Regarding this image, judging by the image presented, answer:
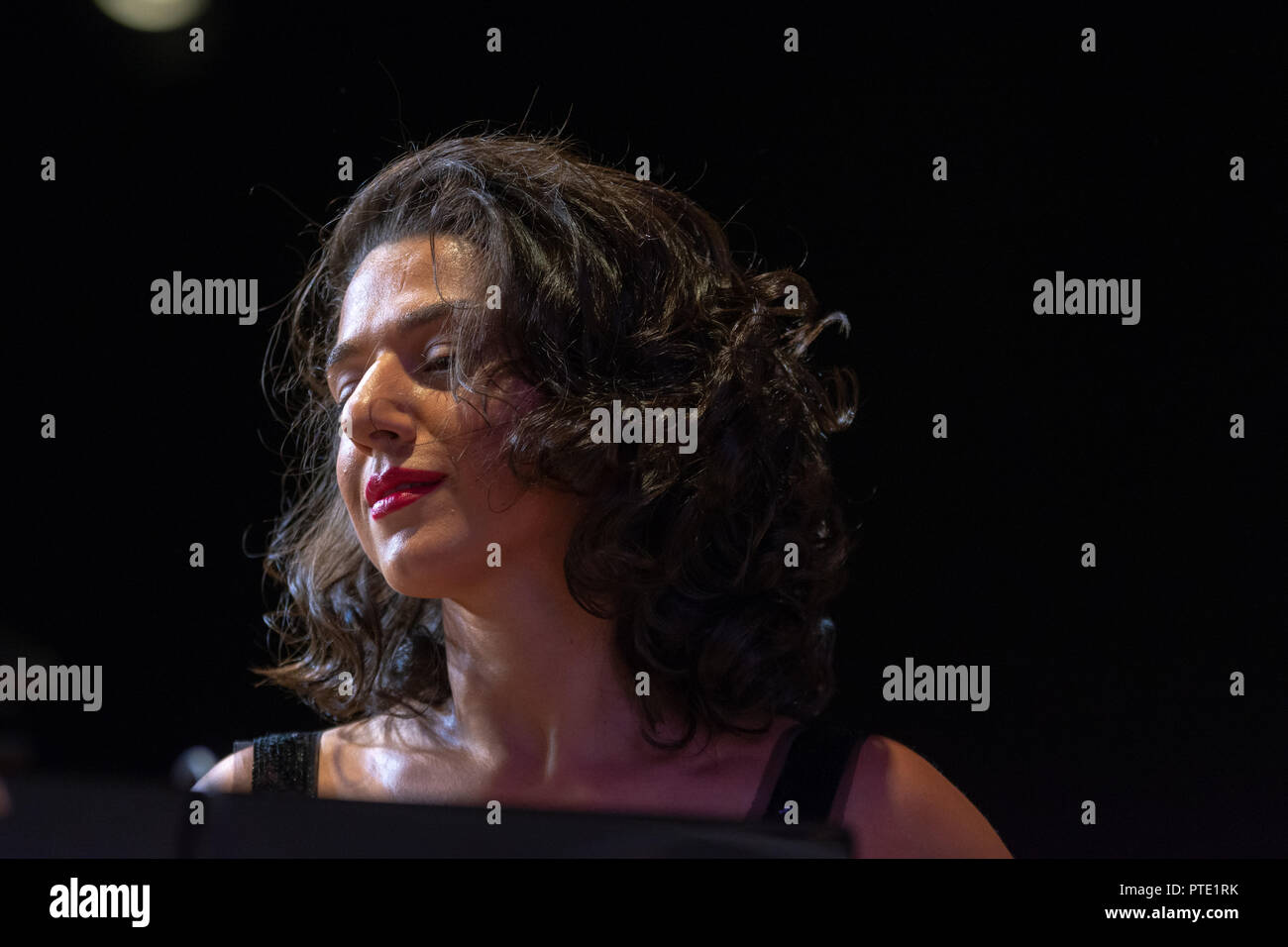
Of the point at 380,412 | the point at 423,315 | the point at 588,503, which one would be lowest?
the point at 588,503

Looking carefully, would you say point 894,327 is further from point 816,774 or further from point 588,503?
point 816,774

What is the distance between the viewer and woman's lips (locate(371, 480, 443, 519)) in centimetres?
144

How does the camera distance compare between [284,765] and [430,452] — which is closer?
[430,452]

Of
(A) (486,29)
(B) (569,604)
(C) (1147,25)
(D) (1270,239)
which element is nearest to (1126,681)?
(D) (1270,239)

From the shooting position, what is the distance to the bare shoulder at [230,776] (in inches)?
63.9

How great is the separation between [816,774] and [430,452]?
609mm

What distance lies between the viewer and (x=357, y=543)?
1.72 m

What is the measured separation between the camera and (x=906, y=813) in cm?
148

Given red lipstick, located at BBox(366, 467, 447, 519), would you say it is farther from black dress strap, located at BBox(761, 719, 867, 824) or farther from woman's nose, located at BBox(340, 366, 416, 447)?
black dress strap, located at BBox(761, 719, 867, 824)

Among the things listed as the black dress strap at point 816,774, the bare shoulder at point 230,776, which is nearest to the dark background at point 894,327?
the bare shoulder at point 230,776

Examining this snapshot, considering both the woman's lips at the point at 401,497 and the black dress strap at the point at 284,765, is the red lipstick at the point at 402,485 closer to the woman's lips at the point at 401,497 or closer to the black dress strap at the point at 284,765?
the woman's lips at the point at 401,497

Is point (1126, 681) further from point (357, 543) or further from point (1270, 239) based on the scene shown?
point (357, 543)

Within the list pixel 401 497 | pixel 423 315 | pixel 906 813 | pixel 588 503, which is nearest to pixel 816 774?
pixel 906 813

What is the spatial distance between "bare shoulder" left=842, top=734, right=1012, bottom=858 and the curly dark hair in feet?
0.45
